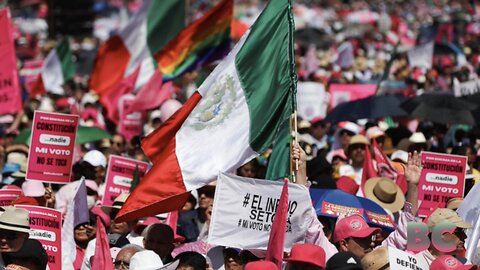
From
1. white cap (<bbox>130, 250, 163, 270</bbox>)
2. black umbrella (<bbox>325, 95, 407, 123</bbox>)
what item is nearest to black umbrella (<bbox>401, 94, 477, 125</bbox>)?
black umbrella (<bbox>325, 95, 407, 123</bbox>)

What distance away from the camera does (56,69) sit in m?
21.6

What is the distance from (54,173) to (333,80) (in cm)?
1184

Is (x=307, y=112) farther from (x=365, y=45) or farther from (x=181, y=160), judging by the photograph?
(x=365, y=45)

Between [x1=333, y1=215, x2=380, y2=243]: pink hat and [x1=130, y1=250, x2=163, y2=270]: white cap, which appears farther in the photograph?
[x1=333, y1=215, x2=380, y2=243]: pink hat

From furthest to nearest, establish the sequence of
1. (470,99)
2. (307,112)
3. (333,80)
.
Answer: (333,80) → (307,112) → (470,99)

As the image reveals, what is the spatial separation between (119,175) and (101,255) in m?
3.14

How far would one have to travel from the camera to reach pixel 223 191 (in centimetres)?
922

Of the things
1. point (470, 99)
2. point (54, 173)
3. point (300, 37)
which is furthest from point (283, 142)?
point (300, 37)

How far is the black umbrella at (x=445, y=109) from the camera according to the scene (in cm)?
1438

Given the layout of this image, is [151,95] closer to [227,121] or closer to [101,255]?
[227,121]

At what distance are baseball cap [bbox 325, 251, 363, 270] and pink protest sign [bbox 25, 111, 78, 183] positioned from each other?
422 cm

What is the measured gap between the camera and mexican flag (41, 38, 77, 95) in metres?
21.4

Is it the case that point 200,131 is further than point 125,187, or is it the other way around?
point 125,187

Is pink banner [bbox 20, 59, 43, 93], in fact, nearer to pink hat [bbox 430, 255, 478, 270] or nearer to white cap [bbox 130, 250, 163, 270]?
white cap [bbox 130, 250, 163, 270]
